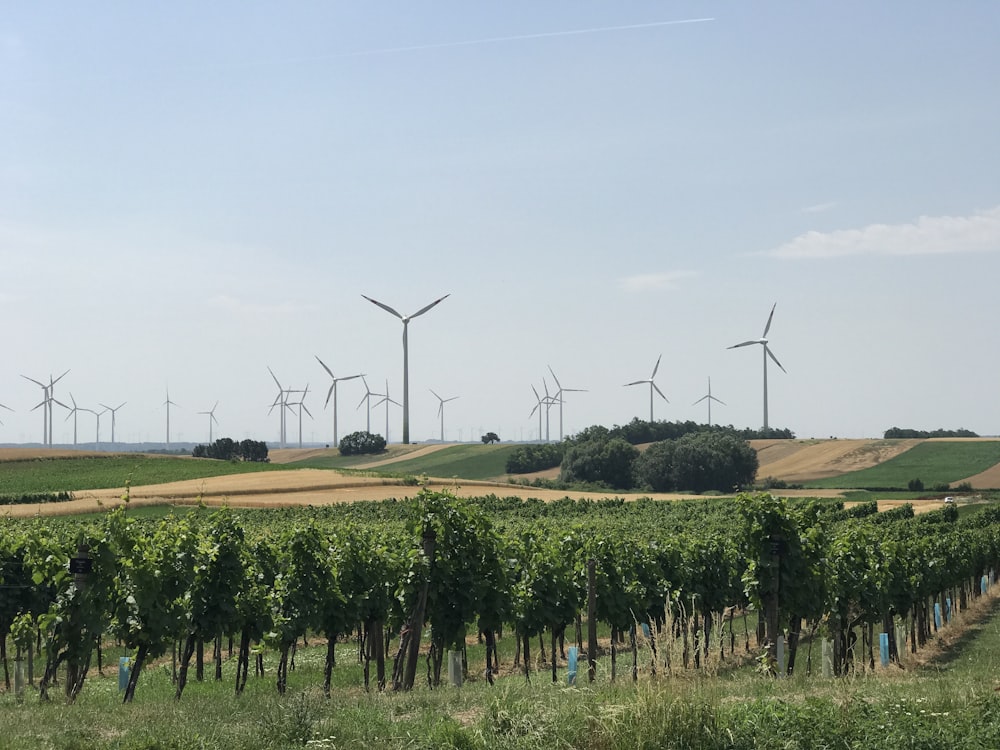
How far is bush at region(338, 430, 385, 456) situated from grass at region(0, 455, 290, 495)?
75127mm

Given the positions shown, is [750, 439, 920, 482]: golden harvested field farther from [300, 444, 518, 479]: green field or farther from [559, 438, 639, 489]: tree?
[300, 444, 518, 479]: green field

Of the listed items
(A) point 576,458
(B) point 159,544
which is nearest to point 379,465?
(A) point 576,458

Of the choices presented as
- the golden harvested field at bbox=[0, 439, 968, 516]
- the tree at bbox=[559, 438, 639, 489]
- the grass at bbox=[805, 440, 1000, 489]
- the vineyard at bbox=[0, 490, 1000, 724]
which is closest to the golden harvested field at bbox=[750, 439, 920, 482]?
the golden harvested field at bbox=[0, 439, 968, 516]

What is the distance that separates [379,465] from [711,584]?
15185 cm

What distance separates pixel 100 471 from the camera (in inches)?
4161

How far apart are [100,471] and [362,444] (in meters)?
93.3

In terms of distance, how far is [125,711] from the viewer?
1416 cm

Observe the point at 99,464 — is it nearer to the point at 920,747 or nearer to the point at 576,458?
the point at 576,458

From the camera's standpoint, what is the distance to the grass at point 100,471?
9275 cm

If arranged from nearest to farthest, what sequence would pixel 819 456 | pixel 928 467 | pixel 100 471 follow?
pixel 100 471 → pixel 928 467 → pixel 819 456

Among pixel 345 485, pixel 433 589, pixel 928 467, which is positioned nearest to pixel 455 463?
pixel 345 485

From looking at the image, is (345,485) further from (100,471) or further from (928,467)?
(928,467)

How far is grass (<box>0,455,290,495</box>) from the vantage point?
3652 inches

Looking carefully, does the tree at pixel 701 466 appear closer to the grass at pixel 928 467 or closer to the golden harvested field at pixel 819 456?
the golden harvested field at pixel 819 456
